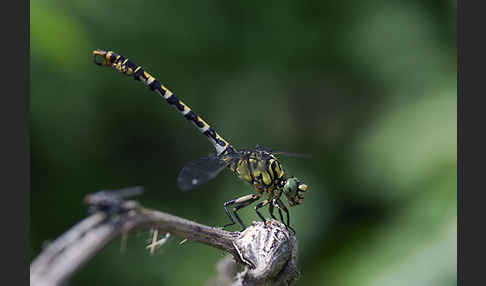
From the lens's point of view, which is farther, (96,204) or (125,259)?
(125,259)

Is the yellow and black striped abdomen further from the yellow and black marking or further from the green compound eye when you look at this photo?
the yellow and black marking

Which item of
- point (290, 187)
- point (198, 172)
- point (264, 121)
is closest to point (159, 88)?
point (198, 172)

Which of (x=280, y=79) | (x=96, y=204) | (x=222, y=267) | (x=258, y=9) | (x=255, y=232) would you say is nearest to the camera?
(x=96, y=204)

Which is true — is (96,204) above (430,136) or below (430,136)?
below

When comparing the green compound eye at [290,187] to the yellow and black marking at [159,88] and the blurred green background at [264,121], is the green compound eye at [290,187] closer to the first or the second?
the yellow and black marking at [159,88]

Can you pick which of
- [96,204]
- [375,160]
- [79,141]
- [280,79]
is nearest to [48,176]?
[79,141]

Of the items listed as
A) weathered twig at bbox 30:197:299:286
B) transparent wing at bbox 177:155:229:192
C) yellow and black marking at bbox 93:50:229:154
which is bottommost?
weathered twig at bbox 30:197:299:286

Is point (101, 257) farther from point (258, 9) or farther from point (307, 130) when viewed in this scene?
point (258, 9)

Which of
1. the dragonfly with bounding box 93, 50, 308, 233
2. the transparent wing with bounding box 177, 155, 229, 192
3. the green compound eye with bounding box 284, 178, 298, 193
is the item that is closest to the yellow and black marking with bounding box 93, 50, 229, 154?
the dragonfly with bounding box 93, 50, 308, 233
